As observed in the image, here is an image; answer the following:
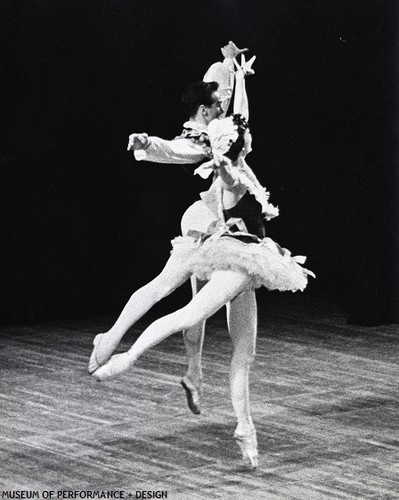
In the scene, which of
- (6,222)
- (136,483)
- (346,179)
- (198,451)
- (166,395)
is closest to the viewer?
(136,483)

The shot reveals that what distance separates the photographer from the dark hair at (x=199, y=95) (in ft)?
14.5

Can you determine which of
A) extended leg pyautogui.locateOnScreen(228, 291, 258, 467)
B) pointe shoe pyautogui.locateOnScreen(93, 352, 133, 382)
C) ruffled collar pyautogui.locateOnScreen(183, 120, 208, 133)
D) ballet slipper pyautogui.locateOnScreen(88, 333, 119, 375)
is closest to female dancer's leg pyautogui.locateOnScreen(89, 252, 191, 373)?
ballet slipper pyautogui.locateOnScreen(88, 333, 119, 375)

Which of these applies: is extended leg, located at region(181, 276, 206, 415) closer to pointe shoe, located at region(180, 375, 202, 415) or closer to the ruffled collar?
pointe shoe, located at region(180, 375, 202, 415)

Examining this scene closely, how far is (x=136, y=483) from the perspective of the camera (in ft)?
13.6

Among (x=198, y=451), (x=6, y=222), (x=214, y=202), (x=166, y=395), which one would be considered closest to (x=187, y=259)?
(x=214, y=202)

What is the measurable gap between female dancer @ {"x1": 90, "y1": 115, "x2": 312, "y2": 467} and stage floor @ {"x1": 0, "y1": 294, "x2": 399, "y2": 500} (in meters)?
0.33

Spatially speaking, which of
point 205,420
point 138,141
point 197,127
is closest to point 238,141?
point 197,127

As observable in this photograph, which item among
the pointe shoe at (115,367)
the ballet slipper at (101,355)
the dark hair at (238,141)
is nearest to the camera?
the pointe shoe at (115,367)

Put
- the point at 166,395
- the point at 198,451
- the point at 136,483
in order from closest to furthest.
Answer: the point at 136,483, the point at 198,451, the point at 166,395

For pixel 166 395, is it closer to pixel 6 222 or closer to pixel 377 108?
pixel 6 222

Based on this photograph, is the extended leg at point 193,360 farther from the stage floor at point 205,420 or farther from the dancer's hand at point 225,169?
the dancer's hand at point 225,169

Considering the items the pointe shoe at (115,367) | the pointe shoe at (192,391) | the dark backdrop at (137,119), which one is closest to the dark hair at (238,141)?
the pointe shoe at (115,367)

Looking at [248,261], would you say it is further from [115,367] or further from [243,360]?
[115,367]

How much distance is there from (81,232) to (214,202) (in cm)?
391
